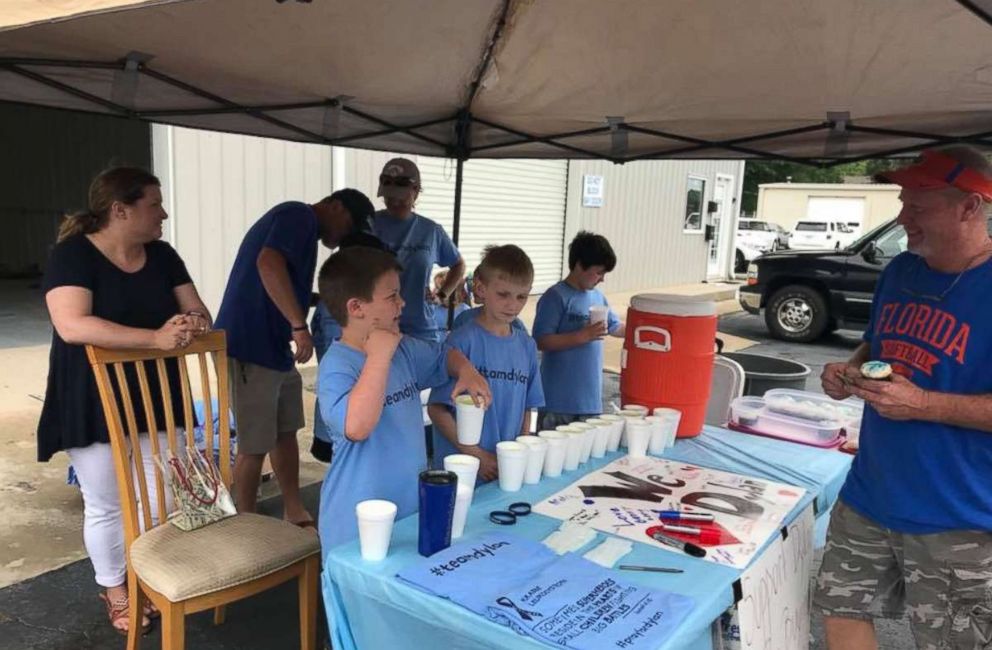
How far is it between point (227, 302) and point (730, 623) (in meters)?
2.44

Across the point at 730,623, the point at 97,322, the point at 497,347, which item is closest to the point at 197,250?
the point at 97,322

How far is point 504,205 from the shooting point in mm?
11047

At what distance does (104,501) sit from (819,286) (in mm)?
9311

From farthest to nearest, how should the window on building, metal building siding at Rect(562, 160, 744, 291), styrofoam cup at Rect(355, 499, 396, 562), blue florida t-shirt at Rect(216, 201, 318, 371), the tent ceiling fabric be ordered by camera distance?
the window on building → metal building siding at Rect(562, 160, 744, 291) → blue florida t-shirt at Rect(216, 201, 318, 371) → the tent ceiling fabric → styrofoam cup at Rect(355, 499, 396, 562)

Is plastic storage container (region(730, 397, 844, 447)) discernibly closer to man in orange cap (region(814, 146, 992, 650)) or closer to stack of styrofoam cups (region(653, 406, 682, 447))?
stack of styrofoam cups (region(653, 406, 682, 447))

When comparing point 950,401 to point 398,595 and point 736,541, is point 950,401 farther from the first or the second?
point 398,595

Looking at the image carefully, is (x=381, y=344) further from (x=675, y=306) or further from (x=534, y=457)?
(x=675, y=306)

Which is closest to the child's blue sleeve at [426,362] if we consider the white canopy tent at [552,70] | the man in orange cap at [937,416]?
the white canopy tent at [552,70]

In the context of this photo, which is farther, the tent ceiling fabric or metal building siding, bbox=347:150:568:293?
metal building siding, bbox=347:150:568:293

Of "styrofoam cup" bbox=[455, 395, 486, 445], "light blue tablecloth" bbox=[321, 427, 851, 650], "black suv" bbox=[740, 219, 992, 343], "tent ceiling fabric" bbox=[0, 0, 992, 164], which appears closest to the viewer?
"light blue tablecloth" bbox=[321, 427, 851, 650]

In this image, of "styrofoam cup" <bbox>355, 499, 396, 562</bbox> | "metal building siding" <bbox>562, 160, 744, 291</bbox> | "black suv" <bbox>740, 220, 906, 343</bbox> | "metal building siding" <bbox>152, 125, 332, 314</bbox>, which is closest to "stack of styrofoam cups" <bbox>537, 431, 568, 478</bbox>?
"styrofoam cup" <bbox>355, 499, 396, 562</bbox>

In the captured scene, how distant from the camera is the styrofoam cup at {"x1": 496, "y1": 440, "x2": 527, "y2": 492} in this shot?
193 cm

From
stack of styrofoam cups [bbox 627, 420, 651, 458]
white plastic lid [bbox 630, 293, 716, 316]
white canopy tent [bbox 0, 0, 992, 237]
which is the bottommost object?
stack of styrofoam cups [bbox 627, 420, 651, 458]

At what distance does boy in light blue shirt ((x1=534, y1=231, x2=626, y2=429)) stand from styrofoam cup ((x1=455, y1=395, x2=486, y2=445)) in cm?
136
